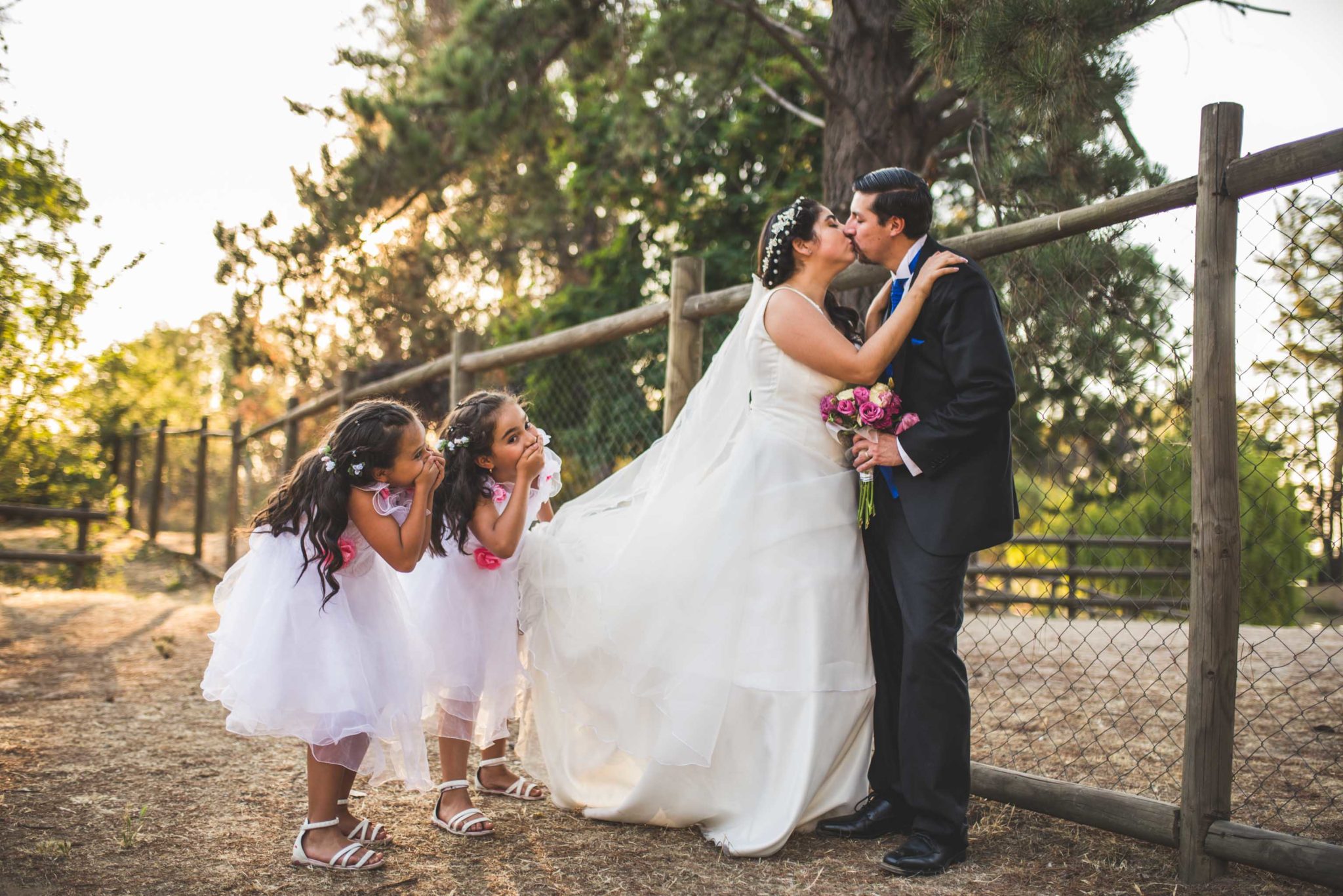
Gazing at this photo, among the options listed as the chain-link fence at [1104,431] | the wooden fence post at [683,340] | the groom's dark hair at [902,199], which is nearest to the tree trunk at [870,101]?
the chain-link fence at [1104,431]

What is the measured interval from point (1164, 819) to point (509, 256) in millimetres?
18607

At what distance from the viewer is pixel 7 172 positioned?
5.75m

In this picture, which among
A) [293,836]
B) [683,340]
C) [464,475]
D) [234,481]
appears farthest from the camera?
[234,481]

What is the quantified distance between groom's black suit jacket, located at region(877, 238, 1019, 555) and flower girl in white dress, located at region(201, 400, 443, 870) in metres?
1.43

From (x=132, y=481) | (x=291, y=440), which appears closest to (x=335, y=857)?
(x=291, y=440)

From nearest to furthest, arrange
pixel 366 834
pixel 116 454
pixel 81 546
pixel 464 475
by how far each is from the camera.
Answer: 1. pixel 366 834
2. pixel 464 475
3. pixel 81 546
4. pixel 116 454

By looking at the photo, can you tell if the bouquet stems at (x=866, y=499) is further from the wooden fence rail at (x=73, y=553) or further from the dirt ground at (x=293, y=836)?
the wooden fence rail at (x=73, y=553)

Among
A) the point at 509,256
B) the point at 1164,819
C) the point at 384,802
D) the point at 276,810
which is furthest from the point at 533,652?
the point at 509,256

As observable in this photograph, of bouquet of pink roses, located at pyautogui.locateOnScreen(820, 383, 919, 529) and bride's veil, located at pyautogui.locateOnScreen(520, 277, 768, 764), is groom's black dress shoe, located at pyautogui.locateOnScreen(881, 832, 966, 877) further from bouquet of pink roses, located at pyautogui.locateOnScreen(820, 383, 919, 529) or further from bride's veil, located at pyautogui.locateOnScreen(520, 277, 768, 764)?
bouquet of pink roses, located at pyautogui.locateOnScreen(820, 383, 919, 529)

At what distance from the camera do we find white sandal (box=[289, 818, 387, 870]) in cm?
272

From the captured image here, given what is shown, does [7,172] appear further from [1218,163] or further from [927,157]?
[1218,163]

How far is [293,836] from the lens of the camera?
3021 millimetres

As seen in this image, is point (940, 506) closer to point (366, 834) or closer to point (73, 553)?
point (366, 834)

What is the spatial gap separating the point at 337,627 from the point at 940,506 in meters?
1.74
